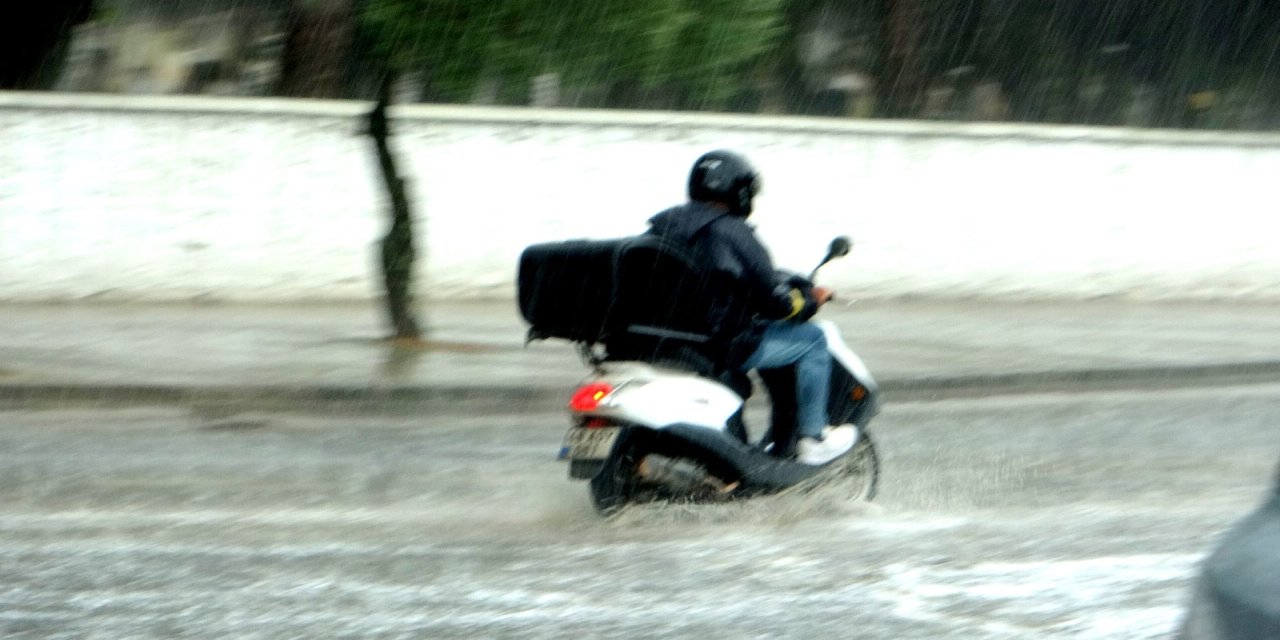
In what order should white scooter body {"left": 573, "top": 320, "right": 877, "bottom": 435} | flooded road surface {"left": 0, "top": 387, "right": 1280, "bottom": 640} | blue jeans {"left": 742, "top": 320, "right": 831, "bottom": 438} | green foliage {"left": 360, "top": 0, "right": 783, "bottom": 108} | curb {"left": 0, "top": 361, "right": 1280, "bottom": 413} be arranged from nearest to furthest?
flooded road surface {"left": 0, "top": 387, "right": 1280, "bottom": 640} < white scooter body {"left": 573, "top": 320, "right": 877, "bottom": 435} < blue jeans {"left": 742, "top": 320, "right": 831, "bottom": 438} < curb {"left": 0, "top": 361, "right": 1280, "bottom": 413} < green foliage {"left": 360, "top": 0, "right": 783, "bottom": 108}

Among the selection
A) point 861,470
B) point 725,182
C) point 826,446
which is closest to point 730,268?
point 725,182

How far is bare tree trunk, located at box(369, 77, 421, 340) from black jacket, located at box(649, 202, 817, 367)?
26.1 ft

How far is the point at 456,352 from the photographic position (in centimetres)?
1554

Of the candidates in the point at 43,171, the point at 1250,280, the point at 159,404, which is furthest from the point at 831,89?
A: the point at 159,404

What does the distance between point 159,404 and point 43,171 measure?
7.20 metres

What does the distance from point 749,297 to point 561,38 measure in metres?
9.57

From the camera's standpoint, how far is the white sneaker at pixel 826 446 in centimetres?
820

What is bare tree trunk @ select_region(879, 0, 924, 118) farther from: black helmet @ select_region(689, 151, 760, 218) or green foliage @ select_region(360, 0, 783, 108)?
black helmet @ select_region(689, 151, 760, 218)

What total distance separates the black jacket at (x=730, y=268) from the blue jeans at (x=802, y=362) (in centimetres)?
19

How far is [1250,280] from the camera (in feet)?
78.9

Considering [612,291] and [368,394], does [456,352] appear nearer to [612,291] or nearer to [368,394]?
[368,394]

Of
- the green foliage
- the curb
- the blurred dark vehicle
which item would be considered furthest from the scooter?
the green foliage

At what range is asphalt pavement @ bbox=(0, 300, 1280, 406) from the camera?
13.3 meters

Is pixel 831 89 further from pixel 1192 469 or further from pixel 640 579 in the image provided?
pixel 640 579
